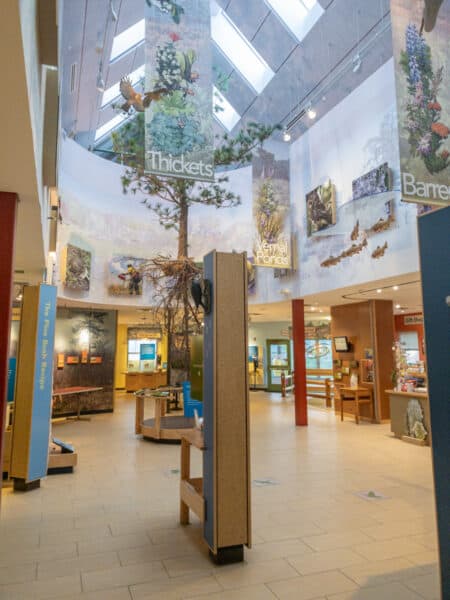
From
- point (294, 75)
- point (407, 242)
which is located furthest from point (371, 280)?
point (294, 75)

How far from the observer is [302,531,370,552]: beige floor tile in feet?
12.5

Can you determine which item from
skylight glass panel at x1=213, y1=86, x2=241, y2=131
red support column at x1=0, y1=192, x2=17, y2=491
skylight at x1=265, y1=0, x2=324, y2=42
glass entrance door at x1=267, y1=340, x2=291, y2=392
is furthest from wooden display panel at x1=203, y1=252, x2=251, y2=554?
glass entrance door at x1=267, y1=340, x2=291, y2=392

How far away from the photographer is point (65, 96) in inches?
394

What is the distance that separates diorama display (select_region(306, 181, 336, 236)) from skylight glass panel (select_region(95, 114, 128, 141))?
7414 millimetres

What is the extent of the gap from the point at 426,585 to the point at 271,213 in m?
8.14

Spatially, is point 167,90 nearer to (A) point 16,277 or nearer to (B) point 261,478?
(A) point 16,277

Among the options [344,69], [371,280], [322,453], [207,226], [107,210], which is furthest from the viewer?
[207,226]

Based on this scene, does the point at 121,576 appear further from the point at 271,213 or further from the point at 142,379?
the point at 142,379

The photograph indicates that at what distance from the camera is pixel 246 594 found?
3.01 m

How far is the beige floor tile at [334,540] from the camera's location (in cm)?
380

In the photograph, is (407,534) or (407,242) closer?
(407,534)

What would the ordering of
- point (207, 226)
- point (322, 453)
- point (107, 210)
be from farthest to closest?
1. point (207, 226)
2. point (107, 210)
3. point (322, 453)

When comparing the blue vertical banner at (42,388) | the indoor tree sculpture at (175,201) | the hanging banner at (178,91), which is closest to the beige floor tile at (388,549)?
the blue vertical banner at (42,388)

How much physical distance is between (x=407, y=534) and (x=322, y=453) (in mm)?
3612
